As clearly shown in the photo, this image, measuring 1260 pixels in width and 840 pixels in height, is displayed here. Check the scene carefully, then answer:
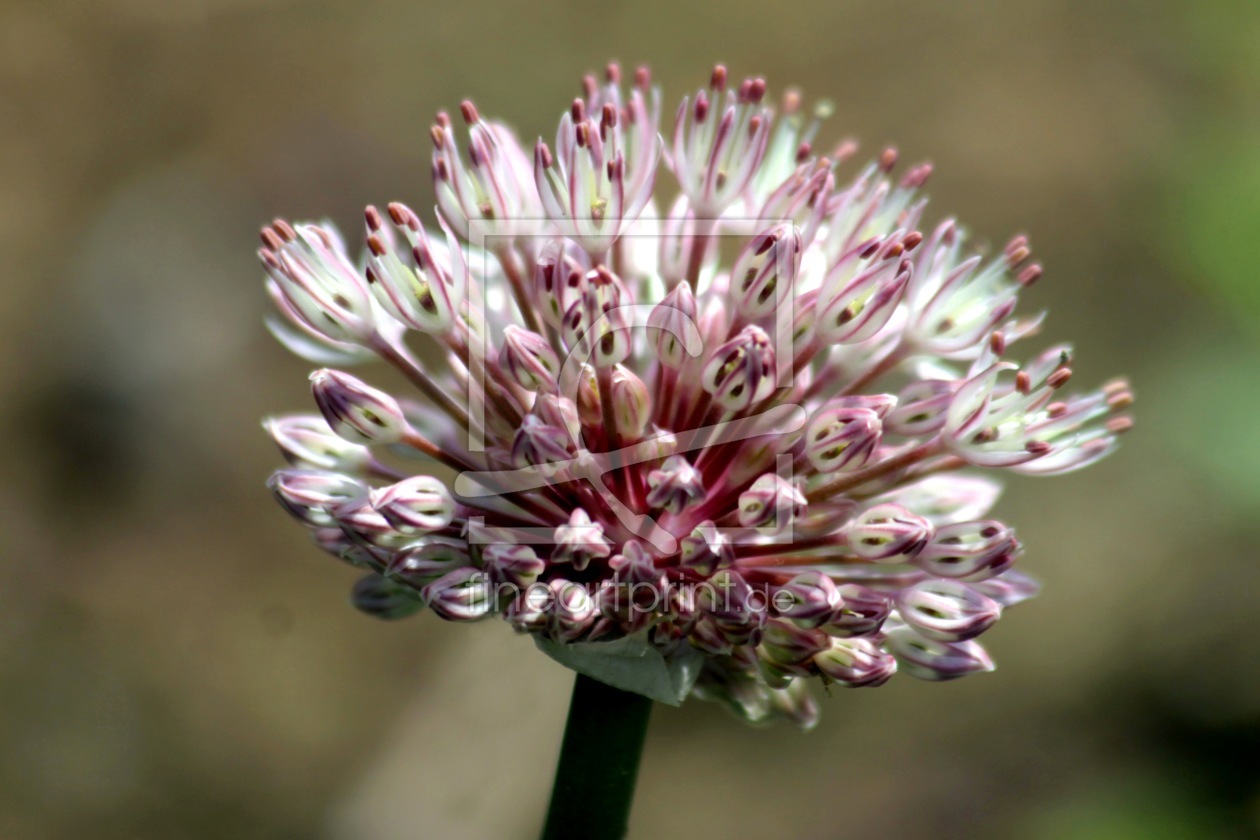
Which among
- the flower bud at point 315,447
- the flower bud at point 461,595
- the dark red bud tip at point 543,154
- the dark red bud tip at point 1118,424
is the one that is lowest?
the flower bud at point 461,595

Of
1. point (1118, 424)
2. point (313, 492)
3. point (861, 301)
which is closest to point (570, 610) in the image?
point (313, 492)

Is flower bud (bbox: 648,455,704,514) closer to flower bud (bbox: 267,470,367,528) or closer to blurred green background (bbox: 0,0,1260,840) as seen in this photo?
flower bud (bbox: 267,470,367,528)

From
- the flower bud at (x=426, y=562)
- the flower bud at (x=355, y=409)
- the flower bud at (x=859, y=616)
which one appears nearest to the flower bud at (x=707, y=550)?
the flower bud at (x=859, y=616)

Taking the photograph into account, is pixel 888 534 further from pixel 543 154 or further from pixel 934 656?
pixel 543 154

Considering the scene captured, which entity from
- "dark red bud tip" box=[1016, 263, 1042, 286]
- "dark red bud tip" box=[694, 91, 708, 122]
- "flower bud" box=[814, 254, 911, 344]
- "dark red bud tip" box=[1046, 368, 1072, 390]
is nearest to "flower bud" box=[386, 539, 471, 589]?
"flower bud" box=[814, 254, 911, 344]

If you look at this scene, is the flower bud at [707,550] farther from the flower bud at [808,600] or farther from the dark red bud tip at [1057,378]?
the dark red bud tip at [1057,378]

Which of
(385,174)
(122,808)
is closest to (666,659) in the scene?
(122,808)
